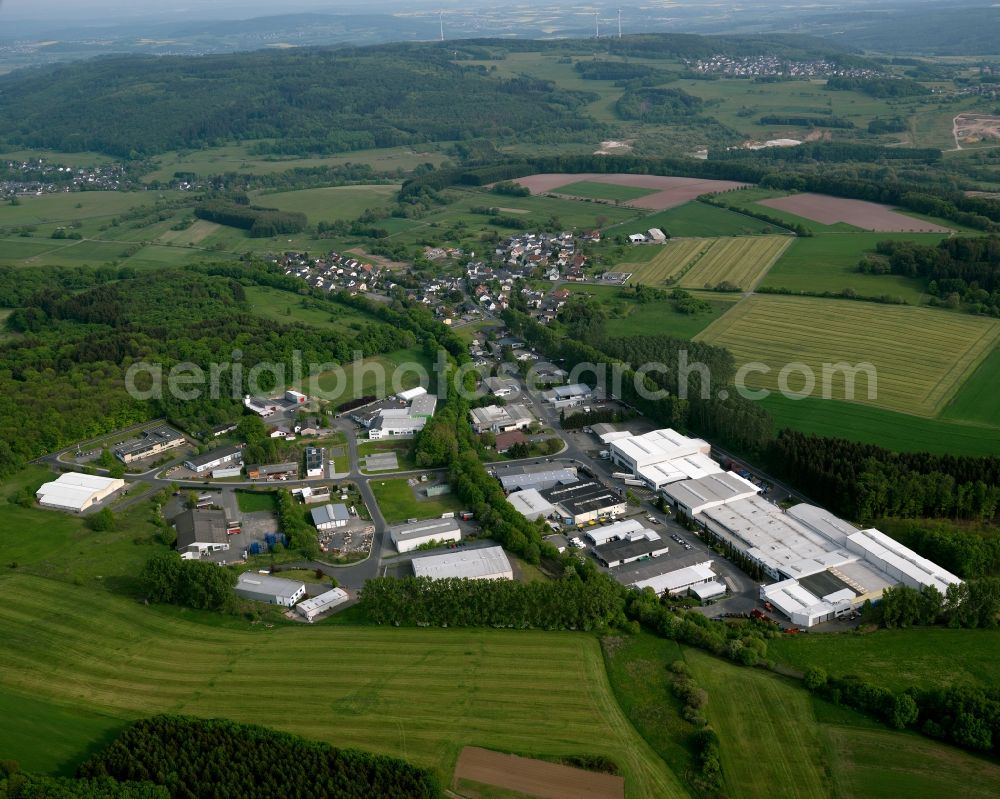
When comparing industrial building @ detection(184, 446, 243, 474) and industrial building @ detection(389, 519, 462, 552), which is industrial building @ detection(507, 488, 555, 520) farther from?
industrial building @ detection(184, 446, 243, 474)

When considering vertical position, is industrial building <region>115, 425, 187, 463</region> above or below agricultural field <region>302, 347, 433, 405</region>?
above

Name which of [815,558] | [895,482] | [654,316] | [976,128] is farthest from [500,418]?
[976,128]

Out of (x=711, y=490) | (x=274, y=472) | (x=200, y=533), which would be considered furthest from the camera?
(x=274, y=472)

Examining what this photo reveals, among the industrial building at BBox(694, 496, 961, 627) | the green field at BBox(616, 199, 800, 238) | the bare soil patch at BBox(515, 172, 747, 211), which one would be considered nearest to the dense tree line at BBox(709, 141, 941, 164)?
the bare soil patch at BBox(515, 172, 747, 211)

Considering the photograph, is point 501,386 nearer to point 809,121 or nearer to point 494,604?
point 494,604

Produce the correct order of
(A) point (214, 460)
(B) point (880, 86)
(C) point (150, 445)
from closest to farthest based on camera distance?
(A) point (214, 460) < (C) point (150, 445) < (B) point (880, 86)

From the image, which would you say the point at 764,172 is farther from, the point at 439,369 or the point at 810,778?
the point at 810,778
